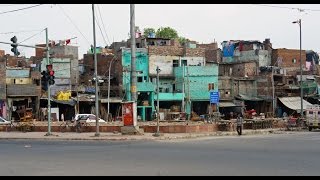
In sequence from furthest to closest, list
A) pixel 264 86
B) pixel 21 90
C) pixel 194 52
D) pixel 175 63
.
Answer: pixel 264 86 → pixel 194 52 → pixel 175 63 → pixel 21 90

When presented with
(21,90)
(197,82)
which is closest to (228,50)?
(197,82)

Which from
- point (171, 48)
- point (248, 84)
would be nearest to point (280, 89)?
point (248, 84)

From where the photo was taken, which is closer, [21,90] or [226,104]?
[21,90]

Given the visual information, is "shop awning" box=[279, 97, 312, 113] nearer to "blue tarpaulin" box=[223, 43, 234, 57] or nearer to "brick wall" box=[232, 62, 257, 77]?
"brick wall" box=[232, 62, 257, 77]

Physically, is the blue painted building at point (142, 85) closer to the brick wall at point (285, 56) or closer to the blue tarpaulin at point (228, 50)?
the blue tarpaulin at point (228, 50)

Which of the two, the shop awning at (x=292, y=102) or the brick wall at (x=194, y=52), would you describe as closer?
the shop awning at (x=292, y=102)

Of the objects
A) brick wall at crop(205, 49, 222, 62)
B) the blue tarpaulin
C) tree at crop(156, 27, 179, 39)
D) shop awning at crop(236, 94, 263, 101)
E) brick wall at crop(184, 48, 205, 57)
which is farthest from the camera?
tree at crop(156, 27, 179, 39)

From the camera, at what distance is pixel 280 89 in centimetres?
7131

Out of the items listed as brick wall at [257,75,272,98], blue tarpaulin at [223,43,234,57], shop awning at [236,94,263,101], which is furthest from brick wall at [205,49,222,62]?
shop awning at [236,94,263,101]

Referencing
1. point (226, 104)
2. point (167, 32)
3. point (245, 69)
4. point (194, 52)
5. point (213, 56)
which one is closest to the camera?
point (226, 104)

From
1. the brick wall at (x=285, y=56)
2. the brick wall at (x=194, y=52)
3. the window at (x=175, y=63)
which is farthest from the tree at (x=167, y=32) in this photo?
the window at (x=175, y=63)

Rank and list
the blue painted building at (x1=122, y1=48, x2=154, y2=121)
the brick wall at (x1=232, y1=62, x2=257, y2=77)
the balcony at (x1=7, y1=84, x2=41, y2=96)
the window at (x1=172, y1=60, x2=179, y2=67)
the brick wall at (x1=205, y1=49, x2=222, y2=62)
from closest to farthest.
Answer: the balcony at (x1=7, y1=84, x2=41, y2=96) → the blue painted building at (x1=122, y1=48, x2=154, y2=121) → the window at (x1=172, y1=60, x2=179, y2=67) → the brick wall at (x1=232, y1=62, x2=257, y2=77) → the brick wall at (x1=205, y1=49, x2=222, y2=62)

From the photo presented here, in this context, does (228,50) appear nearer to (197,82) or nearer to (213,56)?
(213,56)

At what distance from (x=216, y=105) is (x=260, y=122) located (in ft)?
58.5
